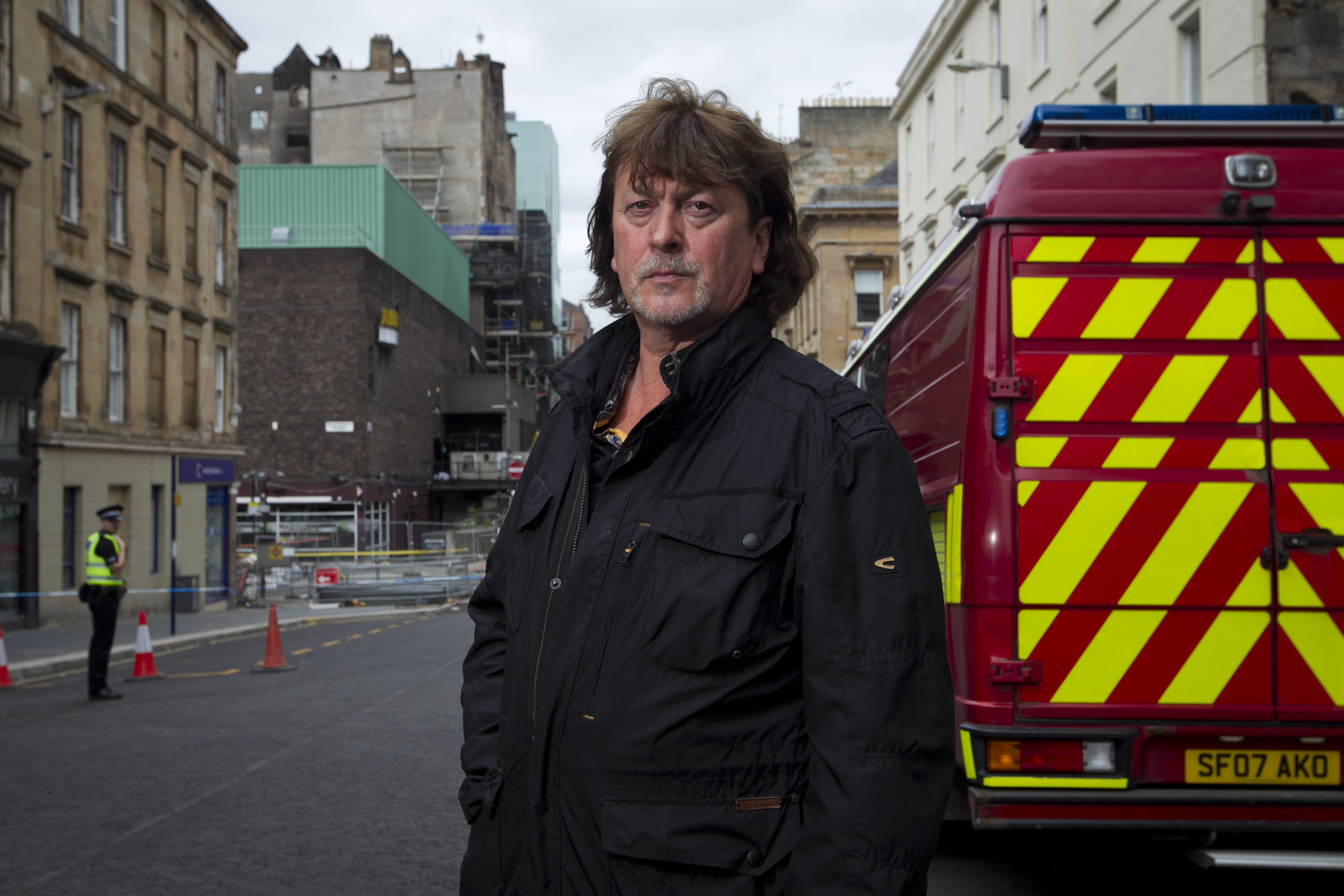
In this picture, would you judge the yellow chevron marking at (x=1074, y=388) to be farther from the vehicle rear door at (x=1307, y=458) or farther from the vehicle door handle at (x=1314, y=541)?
the vehicle door handle at (x=1314, y=541)

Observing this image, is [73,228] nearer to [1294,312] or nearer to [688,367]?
[1294,312]

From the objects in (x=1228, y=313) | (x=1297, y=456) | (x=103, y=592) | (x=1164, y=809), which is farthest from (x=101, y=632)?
(x=1297, y=456)

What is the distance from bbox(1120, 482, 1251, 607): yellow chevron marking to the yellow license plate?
596mm

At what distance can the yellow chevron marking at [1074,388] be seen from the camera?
4406 mm

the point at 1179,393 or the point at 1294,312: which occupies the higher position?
the point at 1294,312

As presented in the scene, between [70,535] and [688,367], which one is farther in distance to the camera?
[70,535]

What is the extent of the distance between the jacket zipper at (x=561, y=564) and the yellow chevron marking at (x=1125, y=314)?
2.75 meters

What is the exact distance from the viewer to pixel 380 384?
5575 centimetres

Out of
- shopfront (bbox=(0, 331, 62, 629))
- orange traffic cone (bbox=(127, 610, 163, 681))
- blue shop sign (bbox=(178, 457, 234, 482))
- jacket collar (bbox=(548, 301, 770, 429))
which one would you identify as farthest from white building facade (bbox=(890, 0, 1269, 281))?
blue shop sign (bbox=(178, 457, 234, 482))

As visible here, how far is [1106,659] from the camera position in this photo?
4.35 m

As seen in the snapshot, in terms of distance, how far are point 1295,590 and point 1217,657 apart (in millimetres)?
362

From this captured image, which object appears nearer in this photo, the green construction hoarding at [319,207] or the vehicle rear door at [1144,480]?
the vehicle rear door at [1144,480]

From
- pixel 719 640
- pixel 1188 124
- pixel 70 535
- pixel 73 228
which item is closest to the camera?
pixel 719 640

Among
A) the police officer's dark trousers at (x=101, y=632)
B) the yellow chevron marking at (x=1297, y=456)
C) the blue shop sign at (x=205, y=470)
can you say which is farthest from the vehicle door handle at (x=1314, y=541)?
the blue shop sign at (x=205, y=470)
